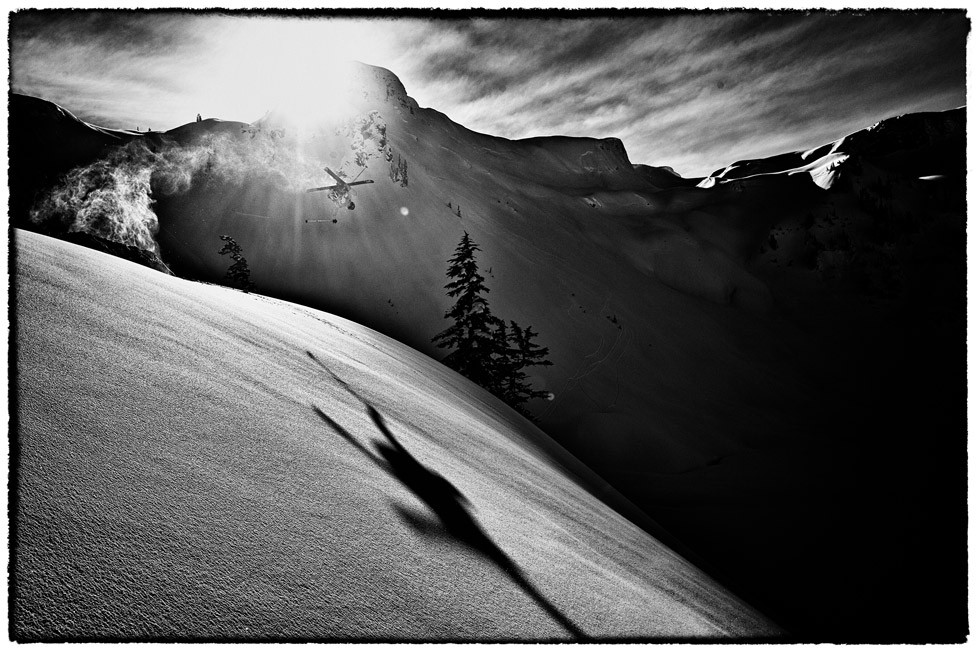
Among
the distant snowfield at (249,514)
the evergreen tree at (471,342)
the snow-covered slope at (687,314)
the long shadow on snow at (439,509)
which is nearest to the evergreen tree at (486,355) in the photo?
the evergreen tree at (471,342)

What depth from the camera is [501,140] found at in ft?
245

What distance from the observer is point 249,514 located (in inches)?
106

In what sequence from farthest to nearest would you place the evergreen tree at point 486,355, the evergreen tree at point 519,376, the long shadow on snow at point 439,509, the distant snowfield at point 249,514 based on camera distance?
the evergreen tree at point 486,355 < the evergreen tree at point 519,376 < the long shadow on snow at point 439,509 < the distant snowfield at point 249,514

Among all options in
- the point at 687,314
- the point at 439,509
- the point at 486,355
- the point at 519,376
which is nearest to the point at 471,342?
the point at 486,355

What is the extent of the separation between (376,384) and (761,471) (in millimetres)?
14120

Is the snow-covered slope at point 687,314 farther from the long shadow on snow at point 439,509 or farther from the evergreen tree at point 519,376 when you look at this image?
the long shadow on snow at point 439,509

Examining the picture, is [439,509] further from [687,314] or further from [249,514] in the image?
[687,314]

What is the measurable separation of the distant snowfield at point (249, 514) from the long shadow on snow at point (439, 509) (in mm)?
21

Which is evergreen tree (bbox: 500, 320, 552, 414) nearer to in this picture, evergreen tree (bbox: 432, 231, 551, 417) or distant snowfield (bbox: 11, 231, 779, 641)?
evergreen tree (bbox: 432, 231, 551, 417)

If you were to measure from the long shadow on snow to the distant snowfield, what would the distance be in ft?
0.07

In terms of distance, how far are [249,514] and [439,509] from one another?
1.36 m

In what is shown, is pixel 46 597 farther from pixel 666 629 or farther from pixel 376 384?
pixel 376 384

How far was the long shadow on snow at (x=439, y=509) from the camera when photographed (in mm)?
3209

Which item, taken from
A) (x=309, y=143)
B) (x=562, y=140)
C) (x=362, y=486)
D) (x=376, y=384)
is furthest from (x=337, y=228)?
(x=562, y=140)
